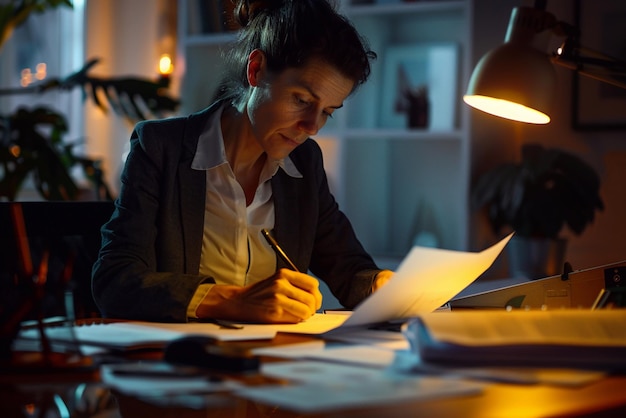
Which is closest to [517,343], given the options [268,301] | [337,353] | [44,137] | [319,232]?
[337,353]

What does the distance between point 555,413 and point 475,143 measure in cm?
237

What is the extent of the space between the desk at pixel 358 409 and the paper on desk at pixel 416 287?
0.77 ft

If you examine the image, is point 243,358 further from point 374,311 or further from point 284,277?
point 284,277

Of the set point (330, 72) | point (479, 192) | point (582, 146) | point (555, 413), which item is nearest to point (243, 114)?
point (330, 72)

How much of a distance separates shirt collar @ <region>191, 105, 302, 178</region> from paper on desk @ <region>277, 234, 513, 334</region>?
433 mm

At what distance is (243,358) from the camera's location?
86 cm

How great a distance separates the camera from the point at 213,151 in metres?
1.63

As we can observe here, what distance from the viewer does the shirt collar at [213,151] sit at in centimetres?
160

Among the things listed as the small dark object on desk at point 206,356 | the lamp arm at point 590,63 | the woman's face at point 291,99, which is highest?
the lamp arm at point 590,63

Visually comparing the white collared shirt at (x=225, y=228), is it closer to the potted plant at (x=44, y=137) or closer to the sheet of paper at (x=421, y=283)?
the sheet of paper at (x=421, y=283)

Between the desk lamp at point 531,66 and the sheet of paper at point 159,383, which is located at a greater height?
the desk lamp at point 531,66

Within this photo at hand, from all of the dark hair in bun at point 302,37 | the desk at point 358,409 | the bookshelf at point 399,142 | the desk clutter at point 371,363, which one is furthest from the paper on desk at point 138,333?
the bookshelf at point 399,142

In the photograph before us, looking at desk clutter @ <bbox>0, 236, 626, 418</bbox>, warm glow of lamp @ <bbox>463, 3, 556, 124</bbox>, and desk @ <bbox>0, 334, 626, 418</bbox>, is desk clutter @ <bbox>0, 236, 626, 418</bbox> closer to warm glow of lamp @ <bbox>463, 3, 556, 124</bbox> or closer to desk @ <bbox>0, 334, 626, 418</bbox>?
desk @ <bbox>0, 334, 626, 418</bbox>

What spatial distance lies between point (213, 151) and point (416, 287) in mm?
629
